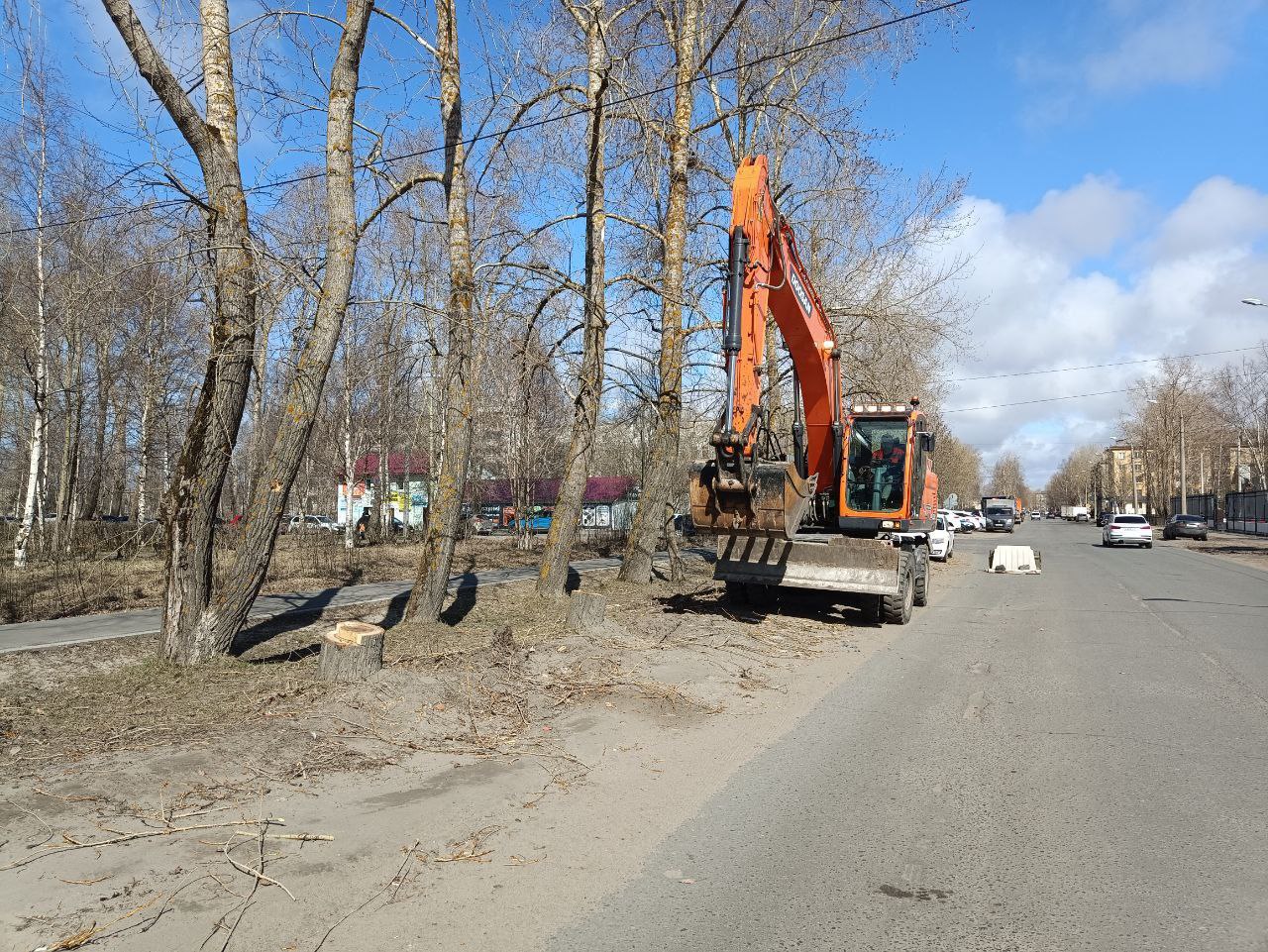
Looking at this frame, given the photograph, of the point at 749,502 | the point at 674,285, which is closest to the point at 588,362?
the point at 674,285

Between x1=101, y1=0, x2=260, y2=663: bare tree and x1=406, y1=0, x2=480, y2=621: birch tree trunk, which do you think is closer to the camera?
x1=101, y1=0, x2=260, y2=663: bare tree

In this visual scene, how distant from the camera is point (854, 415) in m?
15.0

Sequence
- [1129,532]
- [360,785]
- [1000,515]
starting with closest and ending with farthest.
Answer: [360,785], [1129,532], [1000,515]

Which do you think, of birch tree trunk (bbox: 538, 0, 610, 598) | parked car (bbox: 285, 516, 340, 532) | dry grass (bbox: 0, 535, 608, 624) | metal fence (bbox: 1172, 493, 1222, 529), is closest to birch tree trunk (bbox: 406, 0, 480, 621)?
birch tree trunk (bbox: 538, 0, 610, 598)

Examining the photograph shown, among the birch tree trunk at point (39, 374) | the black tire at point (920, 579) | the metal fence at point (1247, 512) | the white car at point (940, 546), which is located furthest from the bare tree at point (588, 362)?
the metal fence at point (1247, 512)

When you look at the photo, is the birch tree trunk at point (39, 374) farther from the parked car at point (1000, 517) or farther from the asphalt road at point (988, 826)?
the parked car at point (1000, 517)

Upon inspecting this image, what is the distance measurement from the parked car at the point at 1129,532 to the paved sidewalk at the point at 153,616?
3602 centimetres

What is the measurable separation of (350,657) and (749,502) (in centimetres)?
449

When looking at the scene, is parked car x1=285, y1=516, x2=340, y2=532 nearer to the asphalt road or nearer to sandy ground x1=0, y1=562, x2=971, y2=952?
sandy ground x1=0, y1=562, x2=971, y2=952

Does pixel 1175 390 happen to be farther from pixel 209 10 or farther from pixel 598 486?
pixel 209 10

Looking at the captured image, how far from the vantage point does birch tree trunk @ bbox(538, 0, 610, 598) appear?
1352 cm

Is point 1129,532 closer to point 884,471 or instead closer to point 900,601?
point 884,471

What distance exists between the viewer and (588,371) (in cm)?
1365

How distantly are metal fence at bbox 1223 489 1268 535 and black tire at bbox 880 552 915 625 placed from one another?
178 ft
